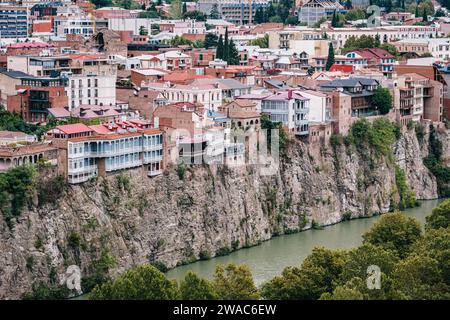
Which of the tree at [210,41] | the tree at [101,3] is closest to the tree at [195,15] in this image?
the tree at [101,3]

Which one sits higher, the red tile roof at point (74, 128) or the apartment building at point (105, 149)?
the red tile roof at point (74, 128)

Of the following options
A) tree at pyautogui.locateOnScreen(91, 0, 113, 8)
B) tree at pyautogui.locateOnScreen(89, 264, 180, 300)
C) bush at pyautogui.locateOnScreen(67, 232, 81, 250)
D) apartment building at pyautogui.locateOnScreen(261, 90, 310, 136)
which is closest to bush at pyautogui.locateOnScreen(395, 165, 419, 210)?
apartment building at pyautogui.locateOnScreen(261, 90, 310, 136)

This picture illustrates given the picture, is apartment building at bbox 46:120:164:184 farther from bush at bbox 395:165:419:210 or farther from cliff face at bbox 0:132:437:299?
bush at bbox 395:165:419:210

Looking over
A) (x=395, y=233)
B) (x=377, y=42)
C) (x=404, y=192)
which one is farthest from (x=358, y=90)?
(x=377, y=42)

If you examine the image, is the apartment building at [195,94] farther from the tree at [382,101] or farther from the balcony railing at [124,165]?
the balcony railing at [124,165]

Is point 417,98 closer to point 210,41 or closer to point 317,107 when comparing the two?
point 317,107
